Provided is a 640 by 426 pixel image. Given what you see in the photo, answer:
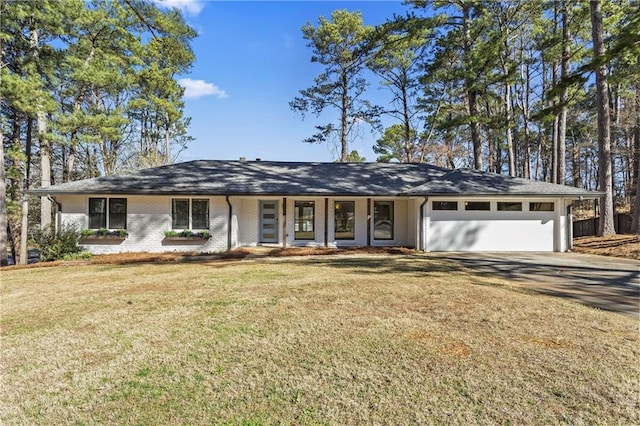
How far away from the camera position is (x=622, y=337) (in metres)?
3.85

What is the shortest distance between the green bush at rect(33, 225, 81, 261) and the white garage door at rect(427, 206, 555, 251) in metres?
13.2

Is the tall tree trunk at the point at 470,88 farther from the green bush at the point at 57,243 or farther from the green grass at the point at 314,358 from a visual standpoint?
the green bush at the point at 57,243

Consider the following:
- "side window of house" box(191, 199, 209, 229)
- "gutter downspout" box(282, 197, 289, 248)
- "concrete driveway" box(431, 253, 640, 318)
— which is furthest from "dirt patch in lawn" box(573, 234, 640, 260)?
"side window of house" box(191, 199, 209, 229)

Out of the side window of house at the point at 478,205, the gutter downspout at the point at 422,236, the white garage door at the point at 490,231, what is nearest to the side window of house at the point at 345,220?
the gutter downspout at the point at 422,236

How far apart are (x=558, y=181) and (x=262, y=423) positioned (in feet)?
74.8

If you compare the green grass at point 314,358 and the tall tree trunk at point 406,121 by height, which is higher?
the tall tree trunk at point 406,121

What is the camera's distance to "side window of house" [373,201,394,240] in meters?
13.9

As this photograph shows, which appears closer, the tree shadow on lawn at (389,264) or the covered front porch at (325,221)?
the tree shadow on lawn at (389,264)

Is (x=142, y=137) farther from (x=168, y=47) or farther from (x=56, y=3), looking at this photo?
(x=168, y=47)

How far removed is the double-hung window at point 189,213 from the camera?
1255 cm

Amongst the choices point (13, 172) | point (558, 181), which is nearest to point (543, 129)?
point (558, 181)

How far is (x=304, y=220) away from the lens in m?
13.9

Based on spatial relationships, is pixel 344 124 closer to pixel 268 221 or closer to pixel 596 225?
pixel 268 221

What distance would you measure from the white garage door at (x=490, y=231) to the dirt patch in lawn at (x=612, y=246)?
154cm
